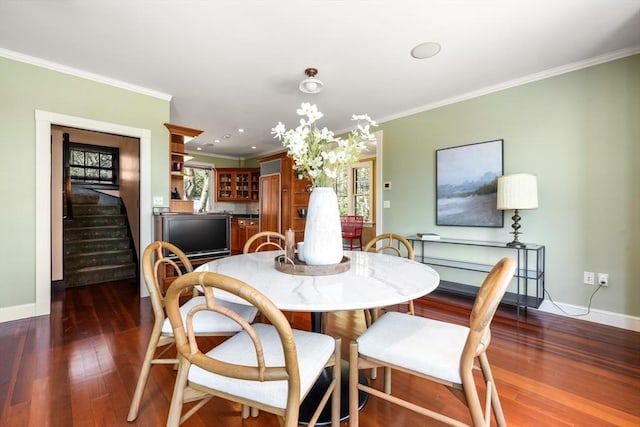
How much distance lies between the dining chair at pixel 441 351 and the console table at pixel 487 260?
194 centimetres

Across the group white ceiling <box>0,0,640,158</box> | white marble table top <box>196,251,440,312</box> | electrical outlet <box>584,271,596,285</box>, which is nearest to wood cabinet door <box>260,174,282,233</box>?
white ceiling <box>0,0,640,158</box>

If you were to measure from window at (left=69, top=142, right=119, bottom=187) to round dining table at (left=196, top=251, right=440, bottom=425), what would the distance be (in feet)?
19.5

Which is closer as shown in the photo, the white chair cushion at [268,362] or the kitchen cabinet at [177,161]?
the white chair cushion at [268,362]

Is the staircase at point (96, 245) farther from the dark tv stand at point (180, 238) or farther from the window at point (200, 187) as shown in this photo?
the window at point (200, 187)

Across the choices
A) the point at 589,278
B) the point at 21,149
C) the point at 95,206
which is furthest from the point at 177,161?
the point at 589,278

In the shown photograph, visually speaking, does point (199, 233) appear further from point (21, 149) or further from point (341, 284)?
point (341, 284)

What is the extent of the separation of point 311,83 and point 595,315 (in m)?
3.49

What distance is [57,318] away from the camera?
8.84 feet

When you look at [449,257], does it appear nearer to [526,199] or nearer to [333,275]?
→ [526,199]

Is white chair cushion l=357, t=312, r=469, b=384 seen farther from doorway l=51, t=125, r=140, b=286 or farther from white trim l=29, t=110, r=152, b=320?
doorway l=51, t=125, r=140, b=286

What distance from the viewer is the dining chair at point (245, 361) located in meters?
0.78

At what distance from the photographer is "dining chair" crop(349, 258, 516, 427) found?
97 centimetres

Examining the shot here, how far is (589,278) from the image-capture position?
104 inches

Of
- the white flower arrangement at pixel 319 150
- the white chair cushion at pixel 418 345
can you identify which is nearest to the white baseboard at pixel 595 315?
the white chair cushion at pixel 418 345
